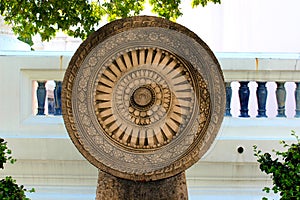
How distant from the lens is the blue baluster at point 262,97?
3451 millimetres

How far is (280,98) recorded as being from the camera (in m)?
3.45

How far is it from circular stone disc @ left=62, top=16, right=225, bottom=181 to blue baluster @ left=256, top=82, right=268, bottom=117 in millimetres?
1283

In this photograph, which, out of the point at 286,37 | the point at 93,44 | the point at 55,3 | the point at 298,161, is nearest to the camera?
the point at 93,44

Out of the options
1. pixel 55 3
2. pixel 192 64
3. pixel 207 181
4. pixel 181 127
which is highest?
pixel 55 3

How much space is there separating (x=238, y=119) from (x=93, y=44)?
1.64 m

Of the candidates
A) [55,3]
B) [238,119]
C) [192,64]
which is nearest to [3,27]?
[55,3]

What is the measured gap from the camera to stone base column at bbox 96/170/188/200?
2270 mm

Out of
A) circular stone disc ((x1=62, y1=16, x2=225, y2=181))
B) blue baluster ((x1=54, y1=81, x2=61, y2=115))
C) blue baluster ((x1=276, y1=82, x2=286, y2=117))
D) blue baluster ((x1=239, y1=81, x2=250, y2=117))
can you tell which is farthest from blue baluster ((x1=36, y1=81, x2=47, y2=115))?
blue baluster ((x1=276, y1=82, x2=286, y2=117))

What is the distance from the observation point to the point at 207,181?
352cm

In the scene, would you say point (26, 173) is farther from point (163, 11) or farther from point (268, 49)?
point (268, 49)

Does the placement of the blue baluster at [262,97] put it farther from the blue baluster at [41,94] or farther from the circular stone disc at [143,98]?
the blue baluster at [41,94]

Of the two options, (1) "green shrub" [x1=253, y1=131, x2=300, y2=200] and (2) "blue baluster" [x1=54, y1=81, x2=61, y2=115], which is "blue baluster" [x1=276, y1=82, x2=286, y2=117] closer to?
(1) "green shrub" [x1=253, y1=131, x2=300, y2=200]

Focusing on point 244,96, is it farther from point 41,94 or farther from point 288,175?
point 41,94

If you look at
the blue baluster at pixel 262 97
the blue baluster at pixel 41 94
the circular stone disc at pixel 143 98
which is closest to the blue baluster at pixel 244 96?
the blue baluster at pixel 262 97
